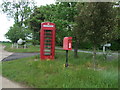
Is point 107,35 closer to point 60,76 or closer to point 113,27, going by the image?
point 113,27

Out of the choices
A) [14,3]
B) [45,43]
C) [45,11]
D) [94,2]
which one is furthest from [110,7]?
[14,3]

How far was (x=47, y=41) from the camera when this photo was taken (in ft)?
34.1

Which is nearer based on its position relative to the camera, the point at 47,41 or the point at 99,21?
the point at 99,21

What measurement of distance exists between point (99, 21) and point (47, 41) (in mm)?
4712

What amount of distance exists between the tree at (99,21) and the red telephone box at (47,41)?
3.73 metres

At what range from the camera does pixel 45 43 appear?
1030 cm

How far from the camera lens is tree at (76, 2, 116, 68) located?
650 centimetres

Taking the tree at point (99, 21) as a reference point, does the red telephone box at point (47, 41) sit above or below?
below

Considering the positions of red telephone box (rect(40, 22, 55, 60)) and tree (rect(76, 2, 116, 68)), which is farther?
red telephone box (rect(40, 22, 55, 60))

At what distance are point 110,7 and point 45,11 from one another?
257 inches

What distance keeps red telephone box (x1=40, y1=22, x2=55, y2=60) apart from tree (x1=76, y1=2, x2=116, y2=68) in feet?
12.2

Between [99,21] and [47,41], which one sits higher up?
[99,21]

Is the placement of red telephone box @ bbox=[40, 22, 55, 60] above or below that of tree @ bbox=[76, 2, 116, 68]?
below

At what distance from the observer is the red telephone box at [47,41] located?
33.0 feet
